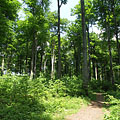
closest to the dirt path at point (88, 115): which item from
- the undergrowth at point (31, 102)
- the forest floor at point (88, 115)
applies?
the forest floor at point (88, 115)

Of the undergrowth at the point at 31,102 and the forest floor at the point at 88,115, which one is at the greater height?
the undergrowth at the point at 31,102

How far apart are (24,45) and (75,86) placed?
14.1 metres

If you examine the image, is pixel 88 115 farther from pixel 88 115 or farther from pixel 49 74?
pixel 49 74

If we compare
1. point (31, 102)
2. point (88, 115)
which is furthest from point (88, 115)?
point (31, 102)

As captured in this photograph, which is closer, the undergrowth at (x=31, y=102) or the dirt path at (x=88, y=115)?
the undergrowth at (x=31, y=102)

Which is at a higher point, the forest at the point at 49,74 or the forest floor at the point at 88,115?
the forest at the point at 49,74

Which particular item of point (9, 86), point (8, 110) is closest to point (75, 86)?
point (9, 86)

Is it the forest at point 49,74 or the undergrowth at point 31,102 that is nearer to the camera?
the undergrowth at point 31,102

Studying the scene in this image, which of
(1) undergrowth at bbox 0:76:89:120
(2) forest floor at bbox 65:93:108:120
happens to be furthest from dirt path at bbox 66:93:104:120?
(1) undergrowth at bbox 0:76:89:120

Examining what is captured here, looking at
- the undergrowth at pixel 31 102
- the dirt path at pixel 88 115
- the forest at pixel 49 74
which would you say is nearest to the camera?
Answer: the undergrowth at pixel 31 102

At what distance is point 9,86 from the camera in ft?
23.0

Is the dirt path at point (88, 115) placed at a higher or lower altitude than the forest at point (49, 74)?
lower

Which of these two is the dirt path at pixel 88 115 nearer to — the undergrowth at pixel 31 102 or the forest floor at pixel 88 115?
the forest floor at pixel 88 115

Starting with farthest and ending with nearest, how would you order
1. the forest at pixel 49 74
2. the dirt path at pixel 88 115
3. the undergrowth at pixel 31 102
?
the forest at pixel 49 74 → the dirt path at pixel 88 115 → the undergrowth at pixel 31 102
